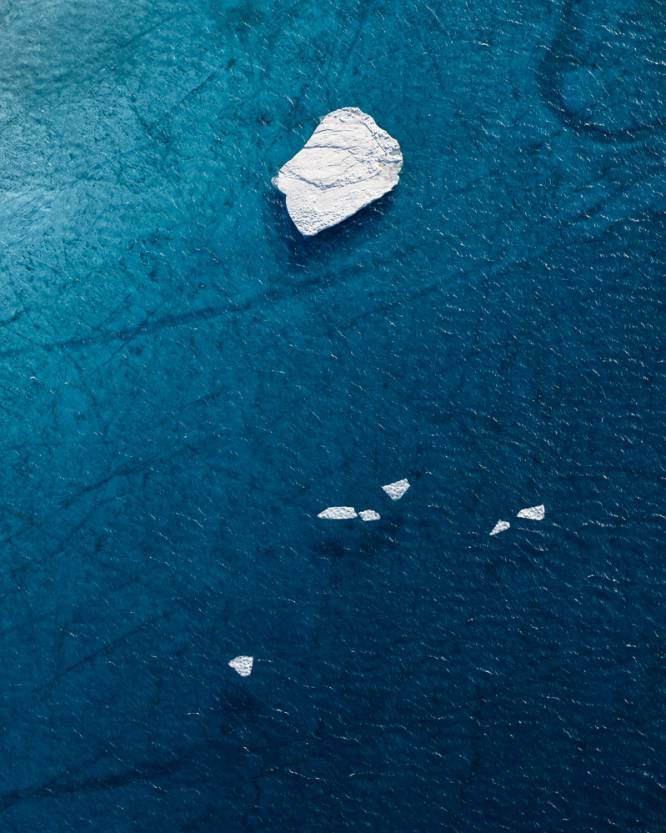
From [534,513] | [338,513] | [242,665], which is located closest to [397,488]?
[338,513]

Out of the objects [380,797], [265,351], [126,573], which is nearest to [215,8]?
[265,351]

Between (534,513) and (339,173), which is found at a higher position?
(339,173)

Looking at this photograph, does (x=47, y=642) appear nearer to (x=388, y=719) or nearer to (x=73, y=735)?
(x=73, y=735)

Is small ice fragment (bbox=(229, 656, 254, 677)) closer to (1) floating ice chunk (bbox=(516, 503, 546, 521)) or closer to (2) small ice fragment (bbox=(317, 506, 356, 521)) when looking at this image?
(2) small ice fragment (bbox=(317, 506, 356, 521))

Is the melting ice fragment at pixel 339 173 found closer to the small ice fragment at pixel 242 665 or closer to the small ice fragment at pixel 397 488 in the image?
the small ice fragment at pixel 397 488

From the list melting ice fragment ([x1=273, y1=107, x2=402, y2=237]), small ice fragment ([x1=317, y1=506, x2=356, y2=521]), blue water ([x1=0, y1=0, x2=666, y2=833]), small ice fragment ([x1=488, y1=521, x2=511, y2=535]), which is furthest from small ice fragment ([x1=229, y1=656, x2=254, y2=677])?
melting ice fragment ([x1=273, y1=107, x2=402, y2=237])

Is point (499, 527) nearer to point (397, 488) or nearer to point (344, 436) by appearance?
point (397, 488)
